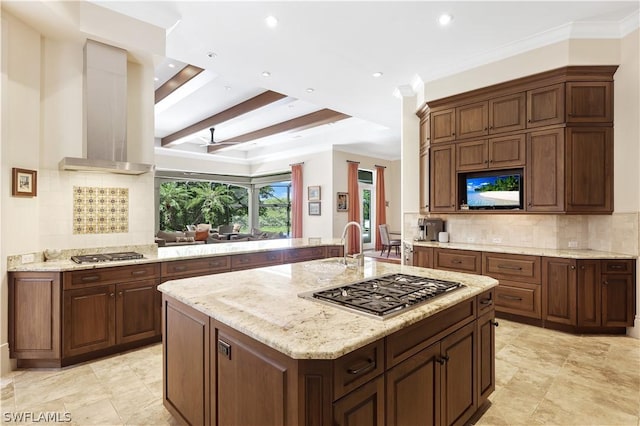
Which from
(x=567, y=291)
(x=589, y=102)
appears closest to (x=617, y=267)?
(x=567, y=291)

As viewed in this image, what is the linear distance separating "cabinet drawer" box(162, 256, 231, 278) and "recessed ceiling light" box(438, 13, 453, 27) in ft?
11.1

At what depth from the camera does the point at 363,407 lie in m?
1.18

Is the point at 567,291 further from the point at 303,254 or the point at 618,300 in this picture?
the point at 303,254

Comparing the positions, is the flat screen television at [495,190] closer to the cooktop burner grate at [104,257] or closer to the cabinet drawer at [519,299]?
the cabinet drawer at [519,299]

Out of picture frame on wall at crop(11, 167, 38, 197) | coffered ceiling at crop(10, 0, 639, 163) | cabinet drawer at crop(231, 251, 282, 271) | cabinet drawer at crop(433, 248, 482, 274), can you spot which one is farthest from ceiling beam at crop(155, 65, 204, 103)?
cabinet drawer at crop(433, 248, 482, 274)

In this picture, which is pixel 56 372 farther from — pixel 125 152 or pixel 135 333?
pixel 125 152

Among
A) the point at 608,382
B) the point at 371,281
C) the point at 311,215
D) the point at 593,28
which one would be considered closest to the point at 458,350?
the point at 371,281

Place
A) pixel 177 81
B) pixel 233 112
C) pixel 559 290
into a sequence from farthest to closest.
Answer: pixel 233 112, pixel 177 81, pixel 559 290

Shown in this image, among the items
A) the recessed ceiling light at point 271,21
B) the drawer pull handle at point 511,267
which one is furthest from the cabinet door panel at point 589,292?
the recessed ceiling light at point 271,21

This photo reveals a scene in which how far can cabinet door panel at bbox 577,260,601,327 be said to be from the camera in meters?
3.31

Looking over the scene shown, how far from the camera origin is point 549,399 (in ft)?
7.44

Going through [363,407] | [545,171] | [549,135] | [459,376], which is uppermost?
[549,135]

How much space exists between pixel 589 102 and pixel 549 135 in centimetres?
51

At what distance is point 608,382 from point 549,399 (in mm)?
629
